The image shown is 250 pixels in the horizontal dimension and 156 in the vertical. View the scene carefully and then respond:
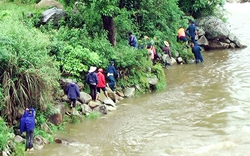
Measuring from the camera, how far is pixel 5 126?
12.0m

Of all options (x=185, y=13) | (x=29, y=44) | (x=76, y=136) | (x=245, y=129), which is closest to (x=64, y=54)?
(x=29, y=44)

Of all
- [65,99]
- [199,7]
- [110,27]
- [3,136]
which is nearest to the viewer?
[3,136]

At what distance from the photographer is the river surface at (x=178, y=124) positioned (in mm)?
12266

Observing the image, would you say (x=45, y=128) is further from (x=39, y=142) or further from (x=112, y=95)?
(x=112, y=95)

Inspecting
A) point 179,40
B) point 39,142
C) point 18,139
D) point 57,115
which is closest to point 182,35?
point 179,40

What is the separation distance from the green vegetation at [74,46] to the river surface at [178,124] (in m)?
0.87

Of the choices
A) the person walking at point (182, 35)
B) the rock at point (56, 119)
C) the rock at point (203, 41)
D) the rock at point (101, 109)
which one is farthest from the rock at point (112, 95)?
the rock at point (203, 41)

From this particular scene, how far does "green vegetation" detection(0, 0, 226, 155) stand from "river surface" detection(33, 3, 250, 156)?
869 mm

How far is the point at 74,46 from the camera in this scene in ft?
56.6

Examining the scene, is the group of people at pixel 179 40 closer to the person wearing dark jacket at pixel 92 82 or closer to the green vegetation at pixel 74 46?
the green vegetation at pixel 74 46

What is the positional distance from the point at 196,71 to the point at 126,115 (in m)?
7.29

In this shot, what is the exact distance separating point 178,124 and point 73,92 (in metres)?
3.70

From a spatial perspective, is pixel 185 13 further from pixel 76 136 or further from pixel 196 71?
pixel 76 136

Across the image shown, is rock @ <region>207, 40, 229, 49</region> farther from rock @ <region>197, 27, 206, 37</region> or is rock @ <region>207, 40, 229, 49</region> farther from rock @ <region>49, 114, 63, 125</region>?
rock @ <region>49, 114, 63, 125</region>
